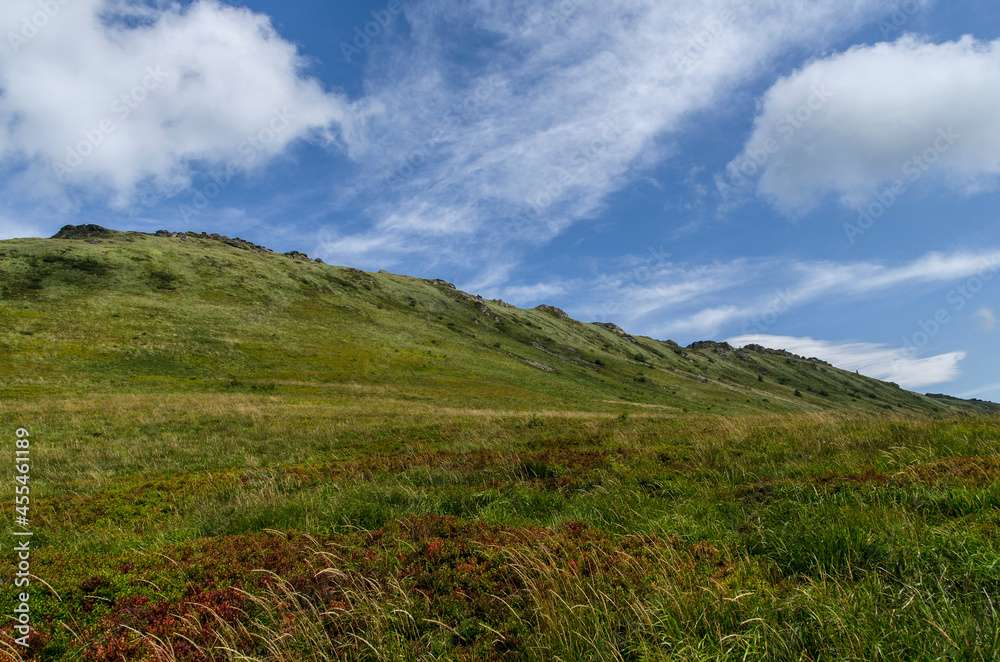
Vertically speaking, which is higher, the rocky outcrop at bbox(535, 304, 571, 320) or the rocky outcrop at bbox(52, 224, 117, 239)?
the rocky outcrop at bbox(52, 224, 117, 239)

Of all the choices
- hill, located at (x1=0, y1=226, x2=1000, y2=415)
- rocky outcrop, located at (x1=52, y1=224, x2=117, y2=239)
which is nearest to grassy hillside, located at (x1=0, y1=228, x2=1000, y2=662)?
hill, located at (x1=0, y1=226, x2=1000, y2=415)

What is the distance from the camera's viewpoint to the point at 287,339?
66.9 meters

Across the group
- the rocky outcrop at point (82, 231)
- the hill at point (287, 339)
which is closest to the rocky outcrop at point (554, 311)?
the hill at point (287, 339)

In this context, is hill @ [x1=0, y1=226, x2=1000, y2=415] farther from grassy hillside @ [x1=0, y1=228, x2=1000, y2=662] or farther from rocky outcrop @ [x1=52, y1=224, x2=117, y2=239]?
grassy hillside @ [x1=0, y1=228, x2=1000, y2=662]

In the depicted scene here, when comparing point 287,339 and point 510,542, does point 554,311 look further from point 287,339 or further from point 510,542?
point 510,542

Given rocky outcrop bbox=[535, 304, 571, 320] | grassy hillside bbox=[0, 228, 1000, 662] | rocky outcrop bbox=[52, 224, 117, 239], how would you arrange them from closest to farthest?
grassy hillside bbox=[0, 228, 1000, 662]
rocky outcrop bbox=[52, 224, 117, 239]
rocky outcrop bbox=[535, 304, 571, 320]

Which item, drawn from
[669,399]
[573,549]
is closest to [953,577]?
[573,549]

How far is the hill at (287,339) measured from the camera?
4697cm

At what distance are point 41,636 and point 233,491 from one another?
6.50m

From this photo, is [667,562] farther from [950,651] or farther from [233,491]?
[233,491]

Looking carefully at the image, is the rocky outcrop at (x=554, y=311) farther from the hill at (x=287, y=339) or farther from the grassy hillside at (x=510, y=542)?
the grassy hillside at (x=510, y=542)

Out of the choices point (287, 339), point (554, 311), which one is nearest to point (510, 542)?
point (287, 339)

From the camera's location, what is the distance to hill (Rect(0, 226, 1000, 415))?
46969 mm

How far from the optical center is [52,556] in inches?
230
